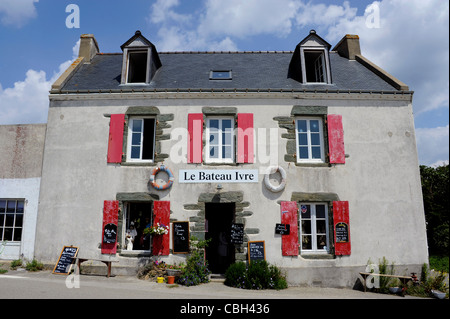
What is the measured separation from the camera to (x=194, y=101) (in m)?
9.38

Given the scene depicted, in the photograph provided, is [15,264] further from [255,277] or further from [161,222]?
[255,277]

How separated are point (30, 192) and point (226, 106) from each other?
6.12 meters

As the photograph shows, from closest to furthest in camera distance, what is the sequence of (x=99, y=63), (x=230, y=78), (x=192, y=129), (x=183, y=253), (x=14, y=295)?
(x=14, y=295), (x=183, y=253), (x=192, y=129), (x=230, y=78), (x=99, y=63)

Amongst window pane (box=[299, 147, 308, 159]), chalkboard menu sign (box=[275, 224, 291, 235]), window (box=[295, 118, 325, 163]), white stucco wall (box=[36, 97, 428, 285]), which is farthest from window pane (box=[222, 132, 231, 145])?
chalkboard menu sign (box=[275, 224, 291, 235])

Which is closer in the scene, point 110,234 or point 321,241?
point 110,234

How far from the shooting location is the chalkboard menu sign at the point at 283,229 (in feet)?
28.1

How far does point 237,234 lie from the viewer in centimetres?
855

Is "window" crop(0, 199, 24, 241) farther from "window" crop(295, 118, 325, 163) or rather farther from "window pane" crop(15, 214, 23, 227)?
"window" crop(295, 118, 325, 163)

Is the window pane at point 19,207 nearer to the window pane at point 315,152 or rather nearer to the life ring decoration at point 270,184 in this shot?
the life ring decoration at point 270,184

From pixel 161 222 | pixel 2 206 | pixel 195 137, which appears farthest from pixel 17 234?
pixel 195 137

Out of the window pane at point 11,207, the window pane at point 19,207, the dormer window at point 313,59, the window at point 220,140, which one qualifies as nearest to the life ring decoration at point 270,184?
the window at point 220,140

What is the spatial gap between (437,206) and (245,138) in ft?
52.9
